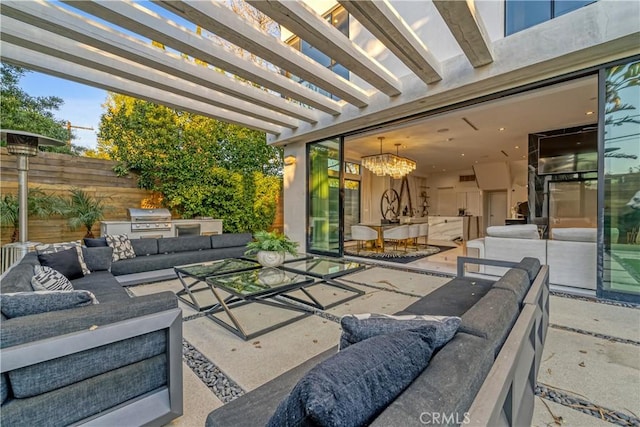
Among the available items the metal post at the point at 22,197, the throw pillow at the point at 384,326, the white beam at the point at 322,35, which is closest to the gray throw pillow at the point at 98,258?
the metal post at the point at 22,197

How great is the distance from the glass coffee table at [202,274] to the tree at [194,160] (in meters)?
3.45

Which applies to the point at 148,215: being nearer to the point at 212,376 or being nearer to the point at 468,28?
the point at 212,376

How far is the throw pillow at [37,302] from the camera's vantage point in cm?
121

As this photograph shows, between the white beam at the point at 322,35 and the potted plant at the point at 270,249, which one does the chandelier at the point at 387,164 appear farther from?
the potted plant at the point at 270,249

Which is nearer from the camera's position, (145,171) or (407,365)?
(407,365)

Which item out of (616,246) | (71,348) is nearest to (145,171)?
(71,348)

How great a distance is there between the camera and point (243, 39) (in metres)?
3.02

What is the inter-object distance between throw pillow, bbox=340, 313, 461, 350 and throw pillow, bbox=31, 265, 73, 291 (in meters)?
2.08

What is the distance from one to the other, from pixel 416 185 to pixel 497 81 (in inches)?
372

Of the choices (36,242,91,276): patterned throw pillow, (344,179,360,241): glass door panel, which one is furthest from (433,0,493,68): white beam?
(344,179,360,241): glass door panel

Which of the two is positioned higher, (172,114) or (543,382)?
(172,114)

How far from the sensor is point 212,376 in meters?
1.80

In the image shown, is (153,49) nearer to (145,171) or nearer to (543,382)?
(145,171)

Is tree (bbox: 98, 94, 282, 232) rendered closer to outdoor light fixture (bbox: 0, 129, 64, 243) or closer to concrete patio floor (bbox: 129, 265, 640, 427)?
outdoor light fixture (bbox: 0, 129, 64, 243)
